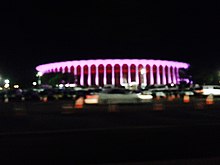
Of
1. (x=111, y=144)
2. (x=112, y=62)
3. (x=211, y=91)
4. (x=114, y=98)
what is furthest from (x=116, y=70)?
(x=111, y=144)

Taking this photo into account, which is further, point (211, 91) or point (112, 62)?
point (112, 62)

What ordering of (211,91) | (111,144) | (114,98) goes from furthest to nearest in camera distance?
1. (211,91)
2. (114,98)
3. (111,144)

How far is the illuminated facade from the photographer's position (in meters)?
129

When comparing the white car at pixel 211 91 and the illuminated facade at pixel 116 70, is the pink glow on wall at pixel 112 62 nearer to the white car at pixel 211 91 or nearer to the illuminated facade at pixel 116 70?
the illuminated facade at pixel 116 70

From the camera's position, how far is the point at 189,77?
124 metres

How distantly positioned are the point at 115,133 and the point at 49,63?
12811 centimetres

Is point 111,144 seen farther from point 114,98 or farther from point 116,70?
point 116,70

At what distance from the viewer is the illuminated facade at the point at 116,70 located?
12912 centimetres

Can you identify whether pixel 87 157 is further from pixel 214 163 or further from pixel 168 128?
pixel 168 128

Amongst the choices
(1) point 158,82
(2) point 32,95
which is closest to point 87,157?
(2) point 32,95

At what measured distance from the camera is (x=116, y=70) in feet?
430

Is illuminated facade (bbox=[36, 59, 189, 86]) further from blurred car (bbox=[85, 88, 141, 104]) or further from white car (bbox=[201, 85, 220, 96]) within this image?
blurred car (bbox=[85, 88, 141, 104])

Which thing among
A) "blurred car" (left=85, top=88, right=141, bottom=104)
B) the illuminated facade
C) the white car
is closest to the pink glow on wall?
A: the illuminated facade

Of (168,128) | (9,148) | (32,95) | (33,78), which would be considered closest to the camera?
(9,148)
